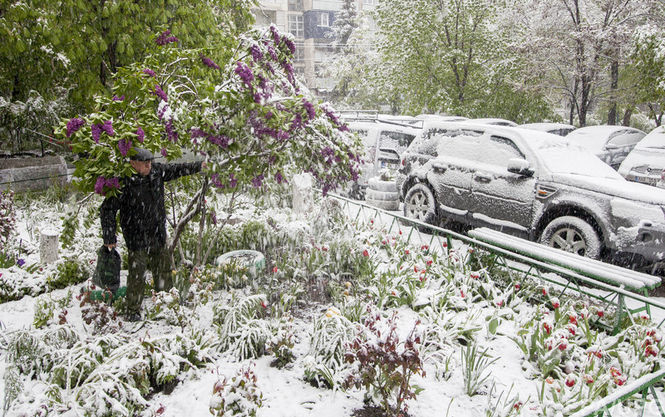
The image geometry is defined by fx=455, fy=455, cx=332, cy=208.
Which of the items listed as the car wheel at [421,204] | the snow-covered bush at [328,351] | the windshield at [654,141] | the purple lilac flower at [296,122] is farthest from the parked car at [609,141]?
the snow-covered bush at [328,351]

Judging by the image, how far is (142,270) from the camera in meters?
4.45

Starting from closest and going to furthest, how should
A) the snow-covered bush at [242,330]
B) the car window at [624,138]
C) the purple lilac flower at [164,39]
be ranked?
the snow-covered bush at [242,330]
the purple lilac flower at [164,39]
the car window at [624,138]

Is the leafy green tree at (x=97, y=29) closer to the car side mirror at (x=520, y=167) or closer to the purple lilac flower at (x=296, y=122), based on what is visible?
the purple lilac flower at (x=296, y=122)

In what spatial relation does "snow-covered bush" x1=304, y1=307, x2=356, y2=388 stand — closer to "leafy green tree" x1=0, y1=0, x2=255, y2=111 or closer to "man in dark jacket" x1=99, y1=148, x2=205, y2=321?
"man in dark jacket" x1=99, y1=148, x2=205, y2=321

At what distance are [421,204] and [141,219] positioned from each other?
5.51 m

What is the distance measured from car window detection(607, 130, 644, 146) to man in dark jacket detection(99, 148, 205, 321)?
13.5m

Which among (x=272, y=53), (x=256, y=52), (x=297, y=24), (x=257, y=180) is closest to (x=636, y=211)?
(x=257, y=180)

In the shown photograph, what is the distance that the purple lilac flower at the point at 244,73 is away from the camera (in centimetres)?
400

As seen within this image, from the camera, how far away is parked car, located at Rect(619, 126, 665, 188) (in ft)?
34.4

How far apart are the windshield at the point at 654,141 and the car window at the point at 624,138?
1783 mm

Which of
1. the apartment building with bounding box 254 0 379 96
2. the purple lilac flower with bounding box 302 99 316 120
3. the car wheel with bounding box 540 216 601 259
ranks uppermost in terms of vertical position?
the apartment building with bounding box 254 0 379 96

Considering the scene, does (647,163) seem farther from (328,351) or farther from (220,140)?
(220,140)

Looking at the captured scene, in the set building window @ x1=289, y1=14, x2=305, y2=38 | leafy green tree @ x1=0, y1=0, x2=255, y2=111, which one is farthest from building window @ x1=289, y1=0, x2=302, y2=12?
leafy green tree @ x1=0, y1=0, x2=255, y2=111

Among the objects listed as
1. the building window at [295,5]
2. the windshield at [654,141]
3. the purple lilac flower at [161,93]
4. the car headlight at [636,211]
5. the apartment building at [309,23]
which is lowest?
the car headlight at [636,211]
